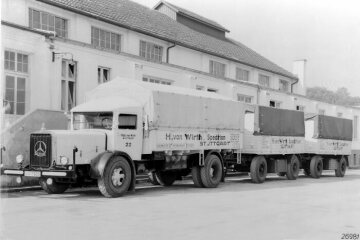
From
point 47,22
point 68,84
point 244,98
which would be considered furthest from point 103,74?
point 244,98

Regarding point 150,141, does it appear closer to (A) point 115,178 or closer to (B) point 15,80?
(A) point 115,178

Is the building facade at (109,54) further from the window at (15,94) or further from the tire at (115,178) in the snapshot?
the tire at (115,178)

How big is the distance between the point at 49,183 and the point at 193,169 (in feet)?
16.7

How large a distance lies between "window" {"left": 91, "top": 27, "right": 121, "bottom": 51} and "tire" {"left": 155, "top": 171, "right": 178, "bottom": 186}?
810cm

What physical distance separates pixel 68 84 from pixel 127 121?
17.7 feet

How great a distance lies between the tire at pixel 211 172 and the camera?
628 inches

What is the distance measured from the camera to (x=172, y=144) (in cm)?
1479

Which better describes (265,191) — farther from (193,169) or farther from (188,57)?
(188,57)

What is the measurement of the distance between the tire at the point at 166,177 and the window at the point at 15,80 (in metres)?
4.90

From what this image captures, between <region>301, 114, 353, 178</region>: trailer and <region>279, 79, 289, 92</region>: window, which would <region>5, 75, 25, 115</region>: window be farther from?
<region>279, 79, 289, 92</region>: window

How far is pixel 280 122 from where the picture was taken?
66.2 feet

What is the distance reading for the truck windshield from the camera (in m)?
13.6

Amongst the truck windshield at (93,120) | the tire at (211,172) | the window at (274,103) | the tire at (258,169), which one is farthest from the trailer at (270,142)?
the window at (274,103)

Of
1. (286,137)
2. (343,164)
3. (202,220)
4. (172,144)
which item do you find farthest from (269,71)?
(202,220)
